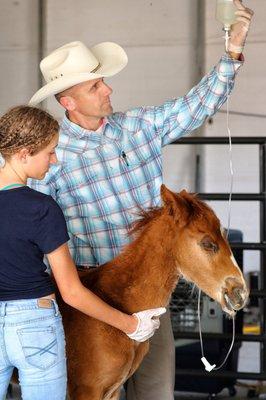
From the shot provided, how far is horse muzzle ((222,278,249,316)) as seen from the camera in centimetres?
257

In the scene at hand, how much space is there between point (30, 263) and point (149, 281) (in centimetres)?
64

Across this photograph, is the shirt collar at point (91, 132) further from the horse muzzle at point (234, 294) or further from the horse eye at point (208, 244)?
the horse muzzle at point (234, 294)

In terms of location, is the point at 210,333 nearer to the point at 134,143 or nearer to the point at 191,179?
the point at 134,143

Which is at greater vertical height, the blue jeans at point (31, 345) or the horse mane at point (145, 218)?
the horse mane at point (145, 218)

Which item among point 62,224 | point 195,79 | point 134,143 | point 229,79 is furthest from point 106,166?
point 195,79

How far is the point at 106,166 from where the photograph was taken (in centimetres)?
293

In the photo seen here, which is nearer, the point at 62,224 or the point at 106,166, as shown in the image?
the point at 62,224

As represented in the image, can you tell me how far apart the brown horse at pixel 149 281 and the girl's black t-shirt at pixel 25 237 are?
506 millimetres

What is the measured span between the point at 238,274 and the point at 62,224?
0.72m

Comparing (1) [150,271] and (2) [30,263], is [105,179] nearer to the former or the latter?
(1) [150,271]

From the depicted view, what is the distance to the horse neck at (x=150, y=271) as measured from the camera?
8.84 feet

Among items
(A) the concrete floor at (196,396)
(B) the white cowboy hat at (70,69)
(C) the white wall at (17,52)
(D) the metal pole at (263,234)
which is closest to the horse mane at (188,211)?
(B) the white cowboy hat at (70,69)

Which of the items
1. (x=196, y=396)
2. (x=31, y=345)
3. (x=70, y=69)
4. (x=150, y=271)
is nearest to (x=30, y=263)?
(x=31, y=345)

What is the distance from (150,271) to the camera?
2709 millimetres
